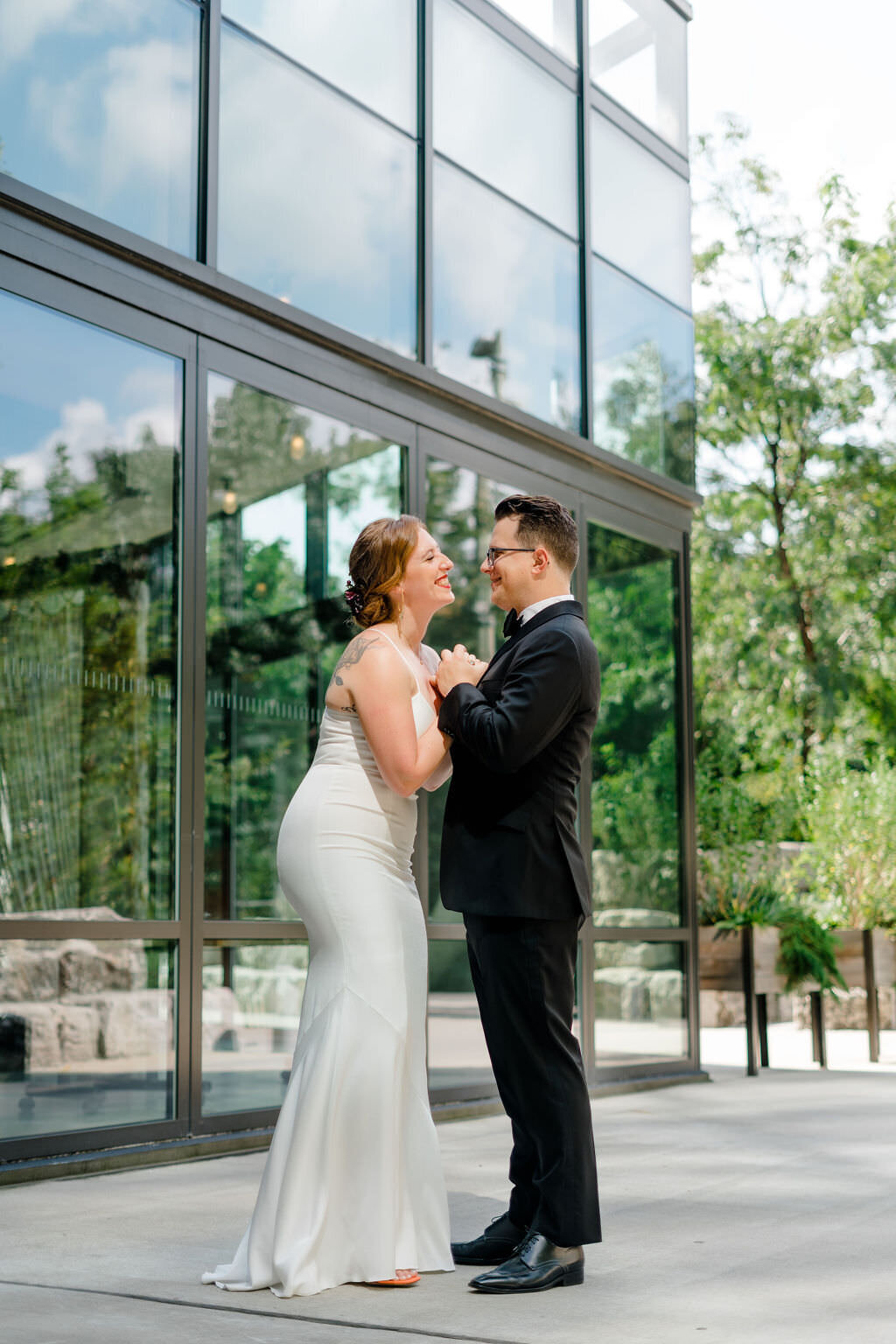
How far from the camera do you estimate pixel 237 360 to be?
6184 mm

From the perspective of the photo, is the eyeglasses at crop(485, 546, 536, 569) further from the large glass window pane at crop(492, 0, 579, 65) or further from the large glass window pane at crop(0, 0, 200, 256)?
the large glass window pane at crop(492, 0, 579, 65)

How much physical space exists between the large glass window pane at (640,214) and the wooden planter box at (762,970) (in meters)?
4.14

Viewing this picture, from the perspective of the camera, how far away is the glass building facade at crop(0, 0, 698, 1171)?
17.6ft

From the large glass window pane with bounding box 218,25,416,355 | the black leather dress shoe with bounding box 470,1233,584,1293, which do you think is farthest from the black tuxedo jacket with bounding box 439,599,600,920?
the large glass window pane with bounding box 218,25,416,355

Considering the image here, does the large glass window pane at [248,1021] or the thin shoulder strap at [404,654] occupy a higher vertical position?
the thin shoulder strap at [404,654]

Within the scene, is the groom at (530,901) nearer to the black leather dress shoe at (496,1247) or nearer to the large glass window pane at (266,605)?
the black leather dress shoe at (496,1247)

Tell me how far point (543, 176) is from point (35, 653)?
4.57m

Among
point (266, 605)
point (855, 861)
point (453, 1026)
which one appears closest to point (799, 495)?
point (855, 861)

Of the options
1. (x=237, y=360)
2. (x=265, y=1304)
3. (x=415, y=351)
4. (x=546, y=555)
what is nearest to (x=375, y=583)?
(x=546, y=555)

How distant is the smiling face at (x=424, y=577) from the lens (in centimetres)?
368

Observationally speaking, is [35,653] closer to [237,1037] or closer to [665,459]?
[237,1037]

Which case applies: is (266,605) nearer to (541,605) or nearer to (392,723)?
(541,605)

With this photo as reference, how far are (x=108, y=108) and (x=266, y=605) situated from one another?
6.87 ft

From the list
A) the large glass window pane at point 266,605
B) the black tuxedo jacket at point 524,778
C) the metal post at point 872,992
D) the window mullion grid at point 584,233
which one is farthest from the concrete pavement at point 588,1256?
the window mullion grid at point 584,233
